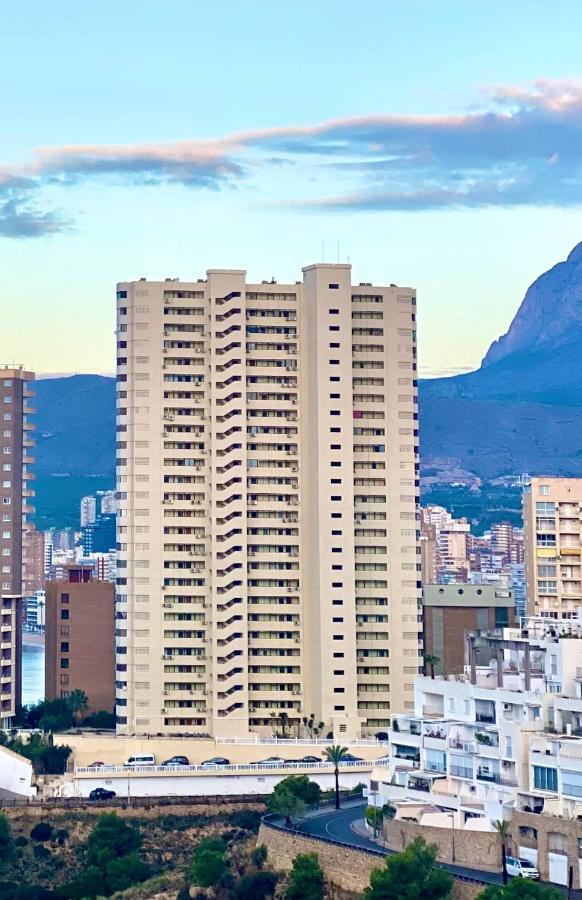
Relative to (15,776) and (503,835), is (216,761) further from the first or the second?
(503,835)

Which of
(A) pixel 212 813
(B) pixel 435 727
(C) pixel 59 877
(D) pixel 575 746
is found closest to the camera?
(D) pixel 575 746

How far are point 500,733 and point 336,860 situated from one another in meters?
5.13

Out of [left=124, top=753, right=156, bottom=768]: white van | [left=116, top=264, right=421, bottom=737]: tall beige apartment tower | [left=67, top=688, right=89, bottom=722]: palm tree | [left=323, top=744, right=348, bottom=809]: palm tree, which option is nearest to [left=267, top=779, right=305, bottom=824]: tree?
[left=323, top=744, right=348, bottom=809]: palm tree

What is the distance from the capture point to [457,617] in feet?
269

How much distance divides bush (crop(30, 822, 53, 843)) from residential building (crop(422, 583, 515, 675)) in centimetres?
2222

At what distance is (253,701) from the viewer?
73.2 meters

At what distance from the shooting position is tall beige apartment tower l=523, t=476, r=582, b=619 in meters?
76.5

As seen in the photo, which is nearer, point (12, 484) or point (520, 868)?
point (520, 868)

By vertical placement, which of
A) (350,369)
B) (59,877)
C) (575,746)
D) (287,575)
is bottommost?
(59,877)

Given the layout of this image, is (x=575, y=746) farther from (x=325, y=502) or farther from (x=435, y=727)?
(x=325, y=502)

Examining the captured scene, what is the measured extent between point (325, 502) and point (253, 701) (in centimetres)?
789

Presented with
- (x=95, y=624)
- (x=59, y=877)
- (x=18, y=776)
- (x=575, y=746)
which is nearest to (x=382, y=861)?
(x=575, y=746)

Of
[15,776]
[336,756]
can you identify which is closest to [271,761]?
[336,756]

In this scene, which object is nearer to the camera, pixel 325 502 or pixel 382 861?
pixel 382 861
